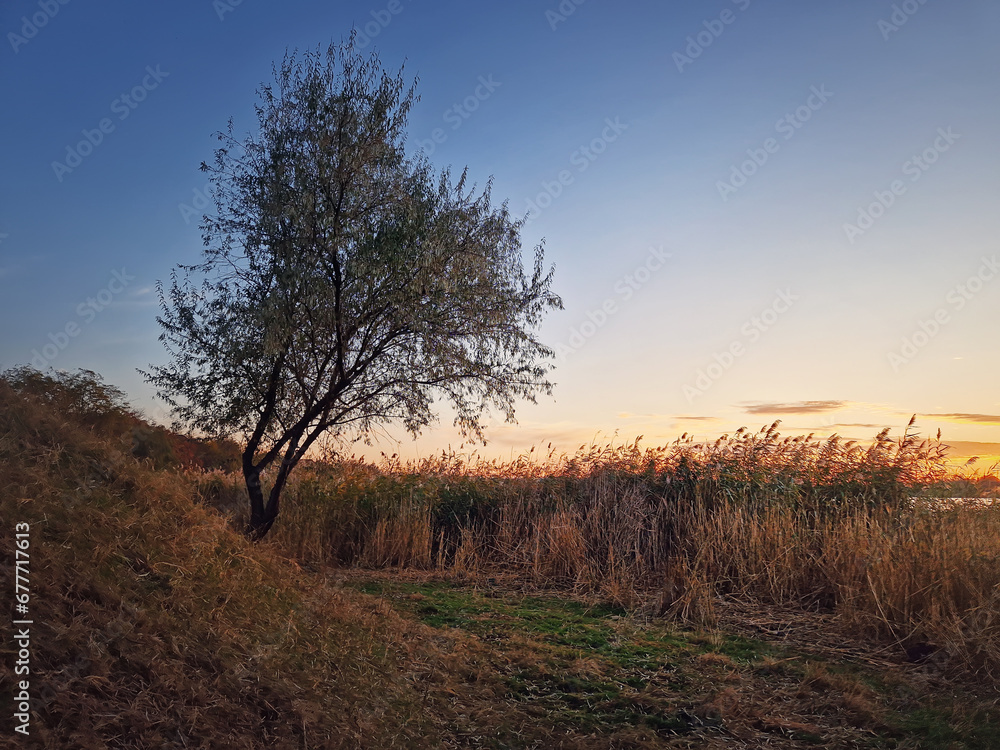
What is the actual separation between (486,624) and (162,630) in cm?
345

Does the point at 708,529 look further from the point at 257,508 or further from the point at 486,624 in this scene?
the point at 257,508

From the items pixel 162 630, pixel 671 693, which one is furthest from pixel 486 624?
pixel 162 630

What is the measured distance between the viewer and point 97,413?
20.5 feet

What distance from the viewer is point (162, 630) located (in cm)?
387

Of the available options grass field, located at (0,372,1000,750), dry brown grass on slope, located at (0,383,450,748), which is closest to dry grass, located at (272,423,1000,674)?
grass field, located at (0,372,1000,750)

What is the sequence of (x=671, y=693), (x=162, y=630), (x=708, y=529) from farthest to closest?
1. (x=708, y=529)
2. (x=671, y=693)
3. (x=162, y=630)

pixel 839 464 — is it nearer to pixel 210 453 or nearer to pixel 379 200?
pixel 379 200

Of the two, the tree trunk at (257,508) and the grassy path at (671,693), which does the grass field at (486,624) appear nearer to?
the grassy path at (671,693)

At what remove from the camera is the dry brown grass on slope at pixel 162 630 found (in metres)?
3.38

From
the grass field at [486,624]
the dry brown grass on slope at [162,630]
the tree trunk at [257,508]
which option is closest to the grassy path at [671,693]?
the grass field at [486,624]

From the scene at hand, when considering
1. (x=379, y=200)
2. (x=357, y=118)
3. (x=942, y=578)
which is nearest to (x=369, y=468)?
(x=379, y=200)

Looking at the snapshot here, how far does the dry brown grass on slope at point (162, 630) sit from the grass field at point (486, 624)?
1cm

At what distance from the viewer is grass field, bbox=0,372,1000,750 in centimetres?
369

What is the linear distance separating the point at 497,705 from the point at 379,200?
644 cm
